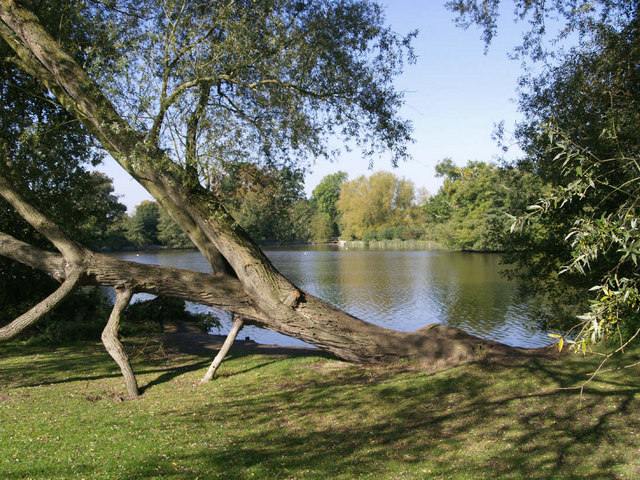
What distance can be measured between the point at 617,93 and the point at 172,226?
61.5m

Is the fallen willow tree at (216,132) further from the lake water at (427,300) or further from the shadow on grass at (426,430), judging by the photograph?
the lake water at (427,300)

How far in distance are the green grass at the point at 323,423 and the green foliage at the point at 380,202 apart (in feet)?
218

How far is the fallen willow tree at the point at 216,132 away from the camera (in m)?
7.96

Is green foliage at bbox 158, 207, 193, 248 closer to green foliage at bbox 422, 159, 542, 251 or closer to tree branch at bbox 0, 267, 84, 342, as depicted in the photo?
green foliage at bbox 422, 159, 542, 251

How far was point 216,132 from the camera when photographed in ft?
26.6

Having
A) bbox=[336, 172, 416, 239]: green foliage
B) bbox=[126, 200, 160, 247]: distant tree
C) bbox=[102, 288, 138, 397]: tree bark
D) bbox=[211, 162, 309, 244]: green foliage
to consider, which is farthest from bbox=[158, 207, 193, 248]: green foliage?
bbox=[102, 288, 138, 397]: tree bark

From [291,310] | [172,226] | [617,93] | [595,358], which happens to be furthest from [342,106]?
[172,226]

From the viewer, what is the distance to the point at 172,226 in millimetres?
64750

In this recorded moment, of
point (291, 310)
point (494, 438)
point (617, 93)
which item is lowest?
point (494, 438)

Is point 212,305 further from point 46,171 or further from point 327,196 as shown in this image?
point 327,196

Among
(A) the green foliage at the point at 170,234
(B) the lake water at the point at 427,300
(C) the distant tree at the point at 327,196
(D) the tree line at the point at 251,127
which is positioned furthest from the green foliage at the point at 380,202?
(D) the tree line at the point at 251,127

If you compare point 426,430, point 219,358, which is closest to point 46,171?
point 219,358

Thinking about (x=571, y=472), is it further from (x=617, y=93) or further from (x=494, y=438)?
(x=617, y=93)

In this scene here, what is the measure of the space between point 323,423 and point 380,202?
69.8m
